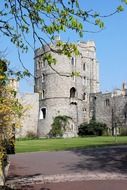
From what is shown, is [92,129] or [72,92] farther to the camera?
[72,92]

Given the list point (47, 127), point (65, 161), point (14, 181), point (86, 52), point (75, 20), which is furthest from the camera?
point (86, 52)

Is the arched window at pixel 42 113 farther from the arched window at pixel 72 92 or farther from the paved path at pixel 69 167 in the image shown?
the paved path at pixel 69 167

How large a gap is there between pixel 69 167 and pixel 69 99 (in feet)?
163

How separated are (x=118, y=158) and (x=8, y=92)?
14.9 metres

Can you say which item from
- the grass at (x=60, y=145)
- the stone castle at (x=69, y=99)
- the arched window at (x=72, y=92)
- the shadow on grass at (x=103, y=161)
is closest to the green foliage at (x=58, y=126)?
the stone castle at (x=69, y=99)

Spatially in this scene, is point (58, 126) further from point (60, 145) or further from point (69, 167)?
point (69, 167)

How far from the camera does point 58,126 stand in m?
66.8

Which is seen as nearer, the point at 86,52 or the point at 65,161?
the point at 65,161

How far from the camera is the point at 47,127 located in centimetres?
6894

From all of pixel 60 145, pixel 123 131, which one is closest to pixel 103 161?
pixel 60 145

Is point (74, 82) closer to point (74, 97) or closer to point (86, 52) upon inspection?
point (74, 97)

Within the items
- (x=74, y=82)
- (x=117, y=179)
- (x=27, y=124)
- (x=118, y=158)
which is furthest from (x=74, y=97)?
(x=117, y=179)

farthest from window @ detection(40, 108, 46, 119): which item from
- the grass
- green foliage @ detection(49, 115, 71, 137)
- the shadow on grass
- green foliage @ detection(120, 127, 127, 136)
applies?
the shadow on grass

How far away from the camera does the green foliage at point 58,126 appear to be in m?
66.8
